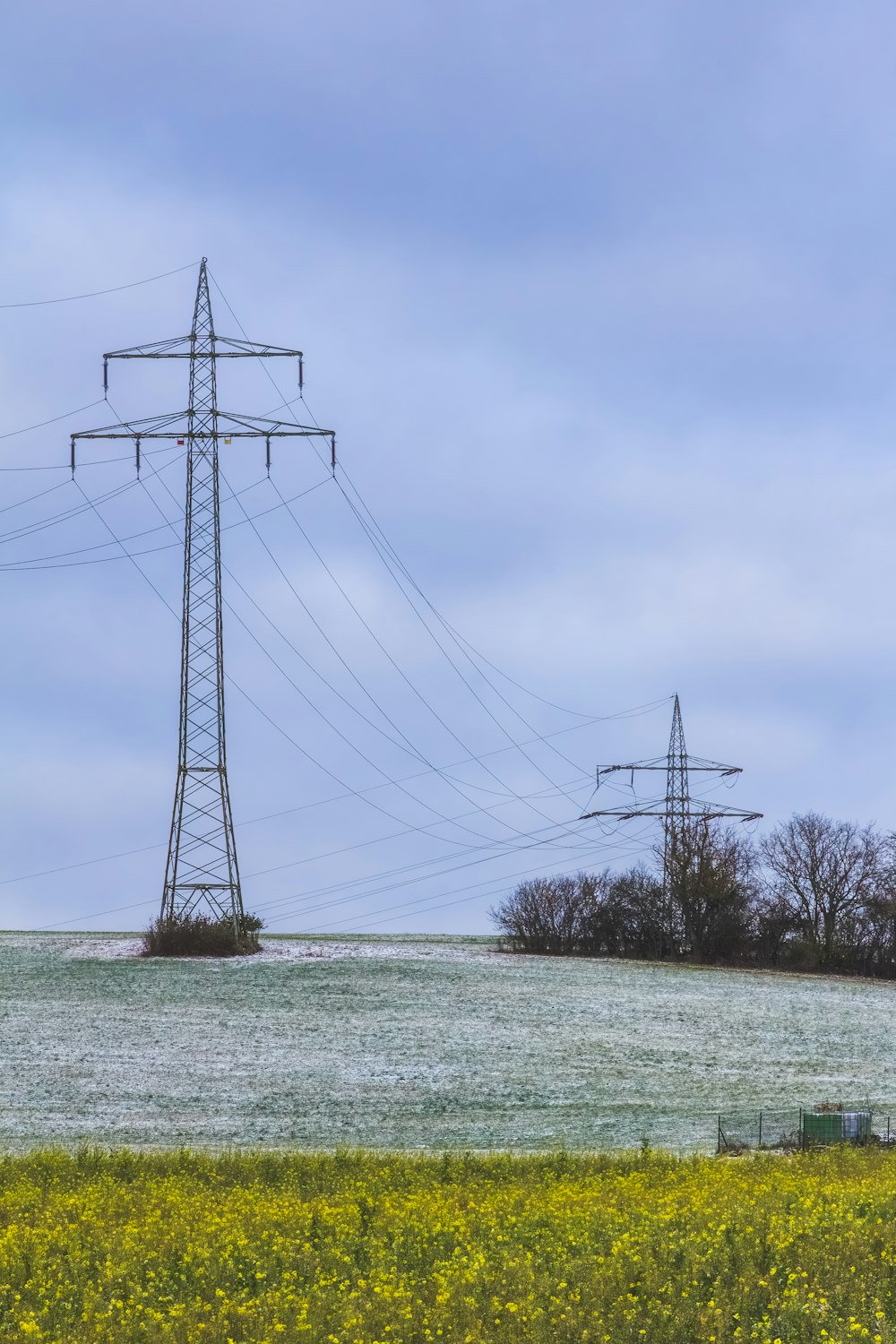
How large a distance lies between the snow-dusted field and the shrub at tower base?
1.54 m

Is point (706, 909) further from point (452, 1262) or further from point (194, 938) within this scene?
point (452, 1262)

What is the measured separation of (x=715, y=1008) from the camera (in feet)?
183

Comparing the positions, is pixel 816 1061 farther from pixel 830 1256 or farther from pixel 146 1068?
pixel 830 1256

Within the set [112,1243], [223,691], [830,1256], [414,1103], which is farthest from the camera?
[223,691]

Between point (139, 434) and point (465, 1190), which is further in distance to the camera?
point (139, 434)

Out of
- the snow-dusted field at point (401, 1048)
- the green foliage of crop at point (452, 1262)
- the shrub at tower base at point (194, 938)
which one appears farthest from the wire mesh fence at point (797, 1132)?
the shrub at tower base at point (194, 938)

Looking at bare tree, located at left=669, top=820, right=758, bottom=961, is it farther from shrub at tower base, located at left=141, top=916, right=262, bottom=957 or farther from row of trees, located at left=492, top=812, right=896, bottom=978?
shrub at tower base, located at left=141, top=916, right=262, bottom=957

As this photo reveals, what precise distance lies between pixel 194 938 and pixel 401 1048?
19783mm

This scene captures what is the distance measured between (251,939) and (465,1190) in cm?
4525

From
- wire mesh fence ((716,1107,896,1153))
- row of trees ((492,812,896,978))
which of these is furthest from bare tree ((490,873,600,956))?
wire mesh fence ((716,1107,896,1153))

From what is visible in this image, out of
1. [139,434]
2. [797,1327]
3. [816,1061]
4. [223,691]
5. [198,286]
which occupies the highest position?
[198,286]

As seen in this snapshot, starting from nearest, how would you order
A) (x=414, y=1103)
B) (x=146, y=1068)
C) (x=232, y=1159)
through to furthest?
1. (x=232, y=1159)
2. (x=414, y=1103)
3. (x=146, y=1068)

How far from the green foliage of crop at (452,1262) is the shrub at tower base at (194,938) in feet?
129

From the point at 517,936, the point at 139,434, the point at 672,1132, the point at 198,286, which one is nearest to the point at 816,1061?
the point at 672,1132
